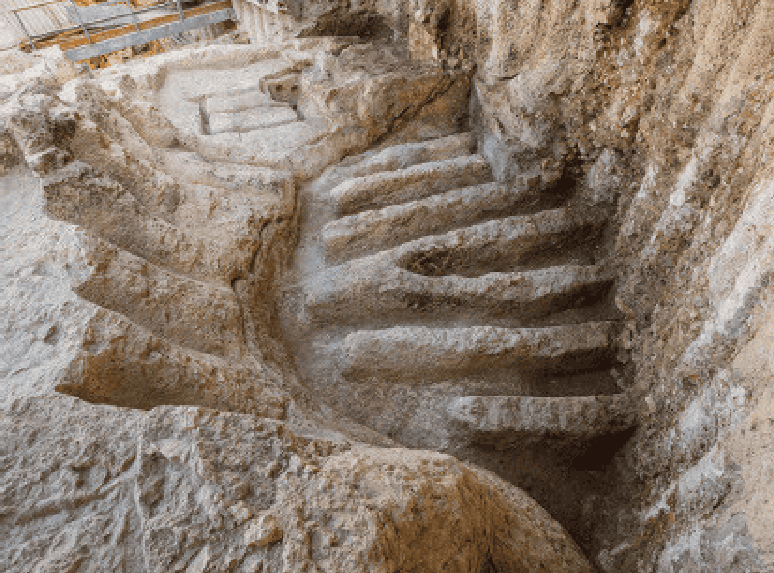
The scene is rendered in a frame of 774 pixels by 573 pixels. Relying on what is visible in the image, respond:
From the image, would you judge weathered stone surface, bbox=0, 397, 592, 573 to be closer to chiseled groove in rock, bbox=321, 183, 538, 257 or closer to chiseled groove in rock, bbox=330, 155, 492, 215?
chiseled groove in rock, bbox=321, 183, 538, 257

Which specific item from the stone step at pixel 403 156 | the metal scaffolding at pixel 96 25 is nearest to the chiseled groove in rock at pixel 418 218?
the stone step at pixel 403 156

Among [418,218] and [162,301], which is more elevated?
[162,301]

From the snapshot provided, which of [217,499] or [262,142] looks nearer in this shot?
[217,499]

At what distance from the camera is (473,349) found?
82.7 inches

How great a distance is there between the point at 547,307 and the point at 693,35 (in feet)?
3.72

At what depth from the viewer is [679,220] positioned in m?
1.88

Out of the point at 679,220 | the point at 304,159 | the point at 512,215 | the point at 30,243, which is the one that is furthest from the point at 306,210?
the point at 679,220

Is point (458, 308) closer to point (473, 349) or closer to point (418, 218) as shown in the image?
point (473, 349)

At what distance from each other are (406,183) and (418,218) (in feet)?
0.96

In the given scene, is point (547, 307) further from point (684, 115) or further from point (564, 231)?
point (684, 115)

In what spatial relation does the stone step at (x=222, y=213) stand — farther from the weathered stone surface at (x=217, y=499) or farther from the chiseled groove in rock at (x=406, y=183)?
the weathered stone surface at (x=217, y=499)

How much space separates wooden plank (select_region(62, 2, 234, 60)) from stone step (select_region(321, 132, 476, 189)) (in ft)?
15.3

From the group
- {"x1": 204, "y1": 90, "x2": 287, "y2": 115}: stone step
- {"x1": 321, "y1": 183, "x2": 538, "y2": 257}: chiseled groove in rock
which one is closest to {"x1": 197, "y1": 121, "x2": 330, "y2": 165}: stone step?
{"x1": 204, "y1": 90, "x2": 287, "y2": 115}: stone step

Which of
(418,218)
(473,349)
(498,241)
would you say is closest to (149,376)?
(473,349)
